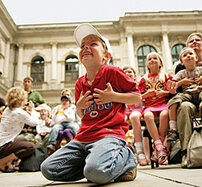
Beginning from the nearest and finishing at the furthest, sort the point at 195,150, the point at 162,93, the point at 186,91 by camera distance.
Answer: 1. the point at 195,150
2. the point at 186,91
3. the point at 162,93

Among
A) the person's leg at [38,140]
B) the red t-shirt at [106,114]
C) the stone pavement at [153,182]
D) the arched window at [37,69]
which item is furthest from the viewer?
the arched window at [37,69]

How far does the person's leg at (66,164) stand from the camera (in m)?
1.46

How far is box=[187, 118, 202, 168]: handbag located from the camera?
2021mm

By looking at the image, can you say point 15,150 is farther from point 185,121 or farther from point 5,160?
point 185,121

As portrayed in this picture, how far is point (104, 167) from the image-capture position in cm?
125

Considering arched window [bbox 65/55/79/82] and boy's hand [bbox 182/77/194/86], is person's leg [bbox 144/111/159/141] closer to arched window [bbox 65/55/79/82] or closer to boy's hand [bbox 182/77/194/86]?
boy's hand [bbox 182/77/194/86]

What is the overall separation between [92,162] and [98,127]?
0.32 metres

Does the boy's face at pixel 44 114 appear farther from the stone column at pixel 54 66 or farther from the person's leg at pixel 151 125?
the stone column at pixel 54 66

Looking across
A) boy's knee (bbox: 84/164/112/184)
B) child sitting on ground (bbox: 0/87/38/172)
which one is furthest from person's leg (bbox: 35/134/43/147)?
boy's knee (bbox: 84/164/112/184)

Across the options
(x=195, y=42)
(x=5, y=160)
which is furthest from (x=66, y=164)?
(x=195, y=42)

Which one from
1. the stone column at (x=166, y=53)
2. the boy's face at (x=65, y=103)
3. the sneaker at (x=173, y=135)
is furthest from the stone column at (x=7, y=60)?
the sneaker at (x=173, y=135)

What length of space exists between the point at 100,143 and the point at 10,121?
8.19 feet

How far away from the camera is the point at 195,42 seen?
330 cm

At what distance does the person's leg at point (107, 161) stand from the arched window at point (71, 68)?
15510 mm
